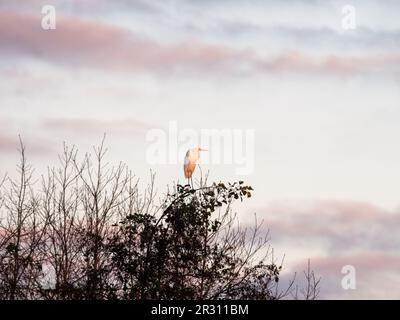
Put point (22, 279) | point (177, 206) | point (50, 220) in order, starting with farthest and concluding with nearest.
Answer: point (50, 220) → point (22, 279) → point (177, 206)

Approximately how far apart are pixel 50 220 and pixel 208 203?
5.87 metres

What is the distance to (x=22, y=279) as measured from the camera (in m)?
19.7

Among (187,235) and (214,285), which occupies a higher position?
(187,235)

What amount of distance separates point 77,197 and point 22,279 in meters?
3.32

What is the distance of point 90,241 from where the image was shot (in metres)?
20.2
